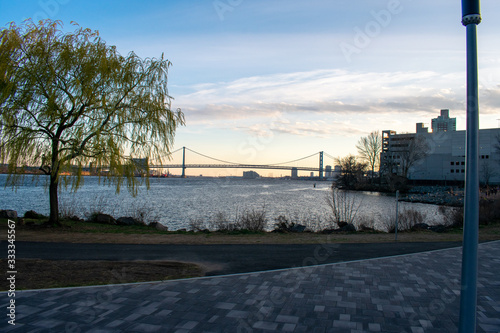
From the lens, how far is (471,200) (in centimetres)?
330

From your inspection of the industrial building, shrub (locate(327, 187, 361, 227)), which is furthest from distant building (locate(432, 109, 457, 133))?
shrub (locate(327, 187, 361, 227))

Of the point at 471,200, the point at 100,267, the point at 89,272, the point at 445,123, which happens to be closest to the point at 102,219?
the point at 100,267

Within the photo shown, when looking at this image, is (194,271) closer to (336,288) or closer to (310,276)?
(310,276)

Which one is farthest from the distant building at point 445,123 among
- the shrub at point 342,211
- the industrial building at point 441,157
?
the shrub at point 342,211

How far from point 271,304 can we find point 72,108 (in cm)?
1192

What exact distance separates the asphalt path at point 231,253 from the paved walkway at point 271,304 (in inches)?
49.8

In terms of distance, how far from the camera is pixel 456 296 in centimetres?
595

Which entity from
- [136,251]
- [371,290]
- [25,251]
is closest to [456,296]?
[371,290]

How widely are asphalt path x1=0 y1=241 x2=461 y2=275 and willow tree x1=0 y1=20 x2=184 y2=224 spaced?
4.08 meters

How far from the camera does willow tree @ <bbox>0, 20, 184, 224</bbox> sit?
514 inches

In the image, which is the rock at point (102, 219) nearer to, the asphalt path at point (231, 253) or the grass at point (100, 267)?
the grass at point (100, 267)

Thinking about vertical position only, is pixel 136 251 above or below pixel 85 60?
below

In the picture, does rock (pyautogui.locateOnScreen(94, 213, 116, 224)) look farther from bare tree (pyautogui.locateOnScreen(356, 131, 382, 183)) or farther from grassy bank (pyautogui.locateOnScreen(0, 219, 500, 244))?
bare tree (pyautogui.locateOnScreen(356, 131, 382, 183))

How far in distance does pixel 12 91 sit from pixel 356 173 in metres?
66.0
